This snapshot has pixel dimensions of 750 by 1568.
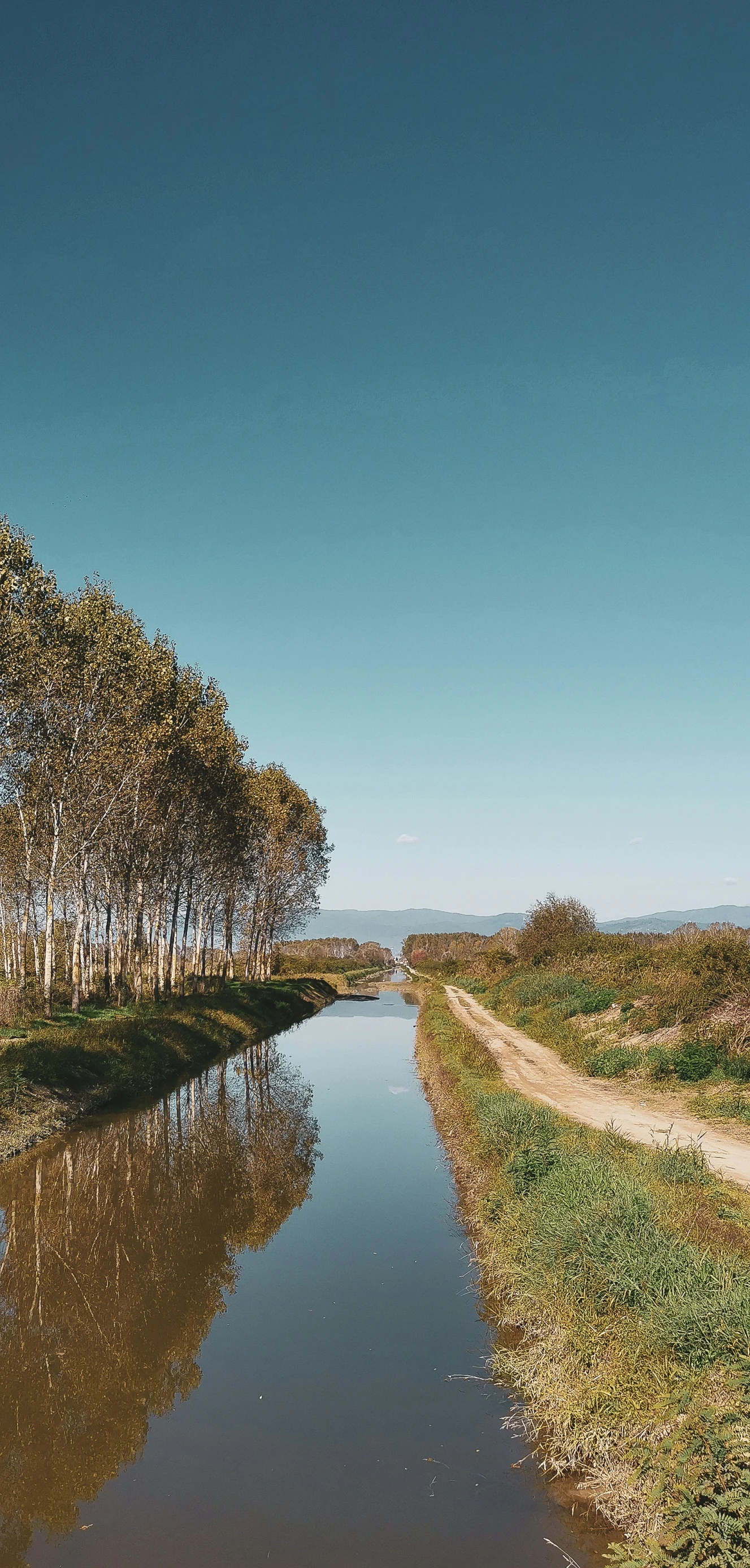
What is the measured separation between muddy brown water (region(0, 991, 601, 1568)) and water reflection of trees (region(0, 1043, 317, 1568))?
4 cm

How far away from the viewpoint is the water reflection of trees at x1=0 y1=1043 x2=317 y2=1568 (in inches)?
360

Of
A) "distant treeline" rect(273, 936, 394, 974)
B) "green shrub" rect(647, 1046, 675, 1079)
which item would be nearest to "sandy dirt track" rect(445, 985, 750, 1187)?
"green shrub" rect(647, 1046, 675, 1079)

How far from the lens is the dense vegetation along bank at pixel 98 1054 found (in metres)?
21.5

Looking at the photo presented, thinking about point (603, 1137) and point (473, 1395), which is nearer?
point (473, 1395)

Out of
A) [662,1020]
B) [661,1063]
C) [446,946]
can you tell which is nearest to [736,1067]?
[661,1063]

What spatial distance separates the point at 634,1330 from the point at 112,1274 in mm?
8400

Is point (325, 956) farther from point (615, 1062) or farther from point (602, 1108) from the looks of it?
point (602, 1108)

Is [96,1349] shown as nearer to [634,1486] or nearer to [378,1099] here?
[634,1486]

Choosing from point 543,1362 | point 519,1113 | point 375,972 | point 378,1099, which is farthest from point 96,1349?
point 375,972

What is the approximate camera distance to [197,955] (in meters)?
59.0

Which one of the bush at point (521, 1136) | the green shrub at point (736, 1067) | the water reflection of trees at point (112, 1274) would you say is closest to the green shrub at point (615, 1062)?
the green shrub at point (736, 1067)

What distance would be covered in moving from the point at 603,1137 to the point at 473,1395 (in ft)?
24.2

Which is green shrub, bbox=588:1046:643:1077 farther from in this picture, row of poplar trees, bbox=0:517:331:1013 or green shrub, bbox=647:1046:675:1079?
row of poplar trees, bbox=0:517:331:1013

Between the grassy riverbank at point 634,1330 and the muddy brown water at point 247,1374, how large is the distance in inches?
22.5
